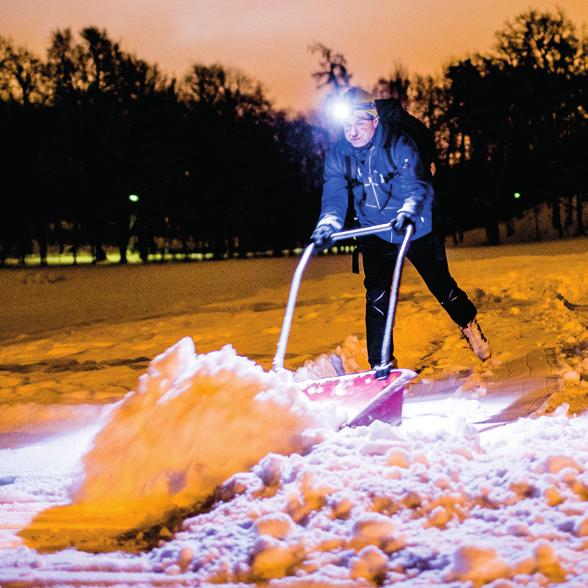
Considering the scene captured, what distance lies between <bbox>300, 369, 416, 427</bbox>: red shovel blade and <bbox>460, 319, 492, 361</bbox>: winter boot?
153 centimetres

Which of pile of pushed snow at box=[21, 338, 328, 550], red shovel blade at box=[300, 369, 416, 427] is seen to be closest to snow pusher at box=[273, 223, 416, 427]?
red shovel blade at box=[300, 369, 416, 427]

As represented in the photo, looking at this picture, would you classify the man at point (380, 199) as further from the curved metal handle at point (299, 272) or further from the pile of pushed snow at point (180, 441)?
the pile of pushed snow at point (180, 441)

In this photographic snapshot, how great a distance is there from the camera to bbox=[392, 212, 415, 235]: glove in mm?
4609

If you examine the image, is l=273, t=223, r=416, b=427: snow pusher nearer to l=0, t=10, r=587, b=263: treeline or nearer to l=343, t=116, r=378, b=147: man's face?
l=343, t=116, r=378, b=147: man's face

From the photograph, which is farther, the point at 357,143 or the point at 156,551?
the point at 357,143

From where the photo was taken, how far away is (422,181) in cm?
486

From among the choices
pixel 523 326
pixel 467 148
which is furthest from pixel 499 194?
pixel 523 326

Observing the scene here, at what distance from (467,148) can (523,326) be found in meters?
42.8

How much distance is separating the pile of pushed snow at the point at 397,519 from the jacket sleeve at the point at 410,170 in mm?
1956

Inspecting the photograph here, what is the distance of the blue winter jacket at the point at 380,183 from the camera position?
15.9ft

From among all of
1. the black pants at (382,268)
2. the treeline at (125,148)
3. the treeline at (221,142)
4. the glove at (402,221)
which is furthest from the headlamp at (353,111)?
the treeline at (125,148)

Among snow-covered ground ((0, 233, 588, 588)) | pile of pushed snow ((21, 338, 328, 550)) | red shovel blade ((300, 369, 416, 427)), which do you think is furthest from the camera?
red shovel blade ((300, 369, 416, 427))

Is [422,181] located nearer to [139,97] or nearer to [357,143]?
[357,143]

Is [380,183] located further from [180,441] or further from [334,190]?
[180,441]
